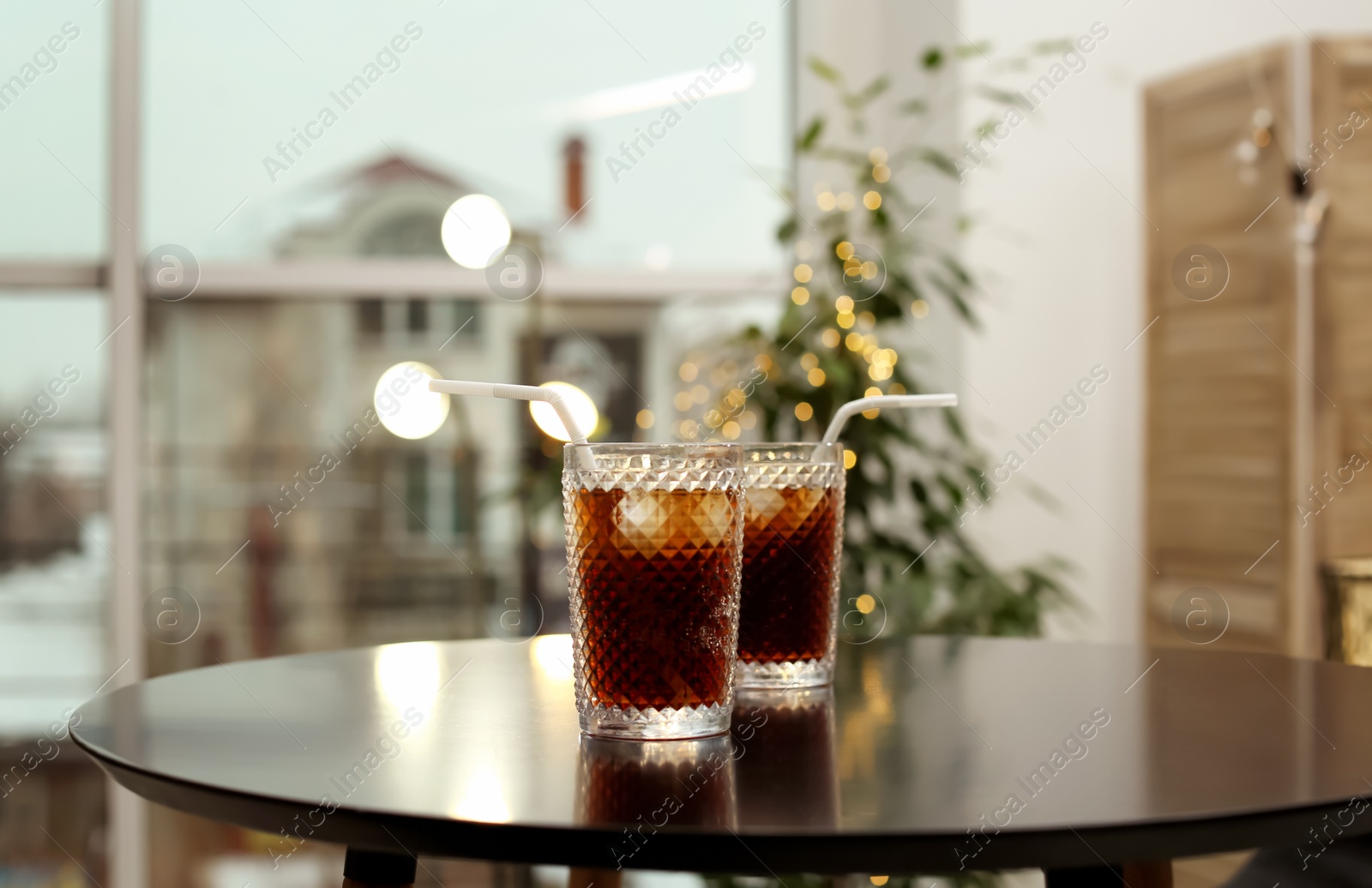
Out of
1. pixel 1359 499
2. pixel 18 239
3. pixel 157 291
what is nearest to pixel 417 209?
pixel 157 291

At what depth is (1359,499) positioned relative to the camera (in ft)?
8.57

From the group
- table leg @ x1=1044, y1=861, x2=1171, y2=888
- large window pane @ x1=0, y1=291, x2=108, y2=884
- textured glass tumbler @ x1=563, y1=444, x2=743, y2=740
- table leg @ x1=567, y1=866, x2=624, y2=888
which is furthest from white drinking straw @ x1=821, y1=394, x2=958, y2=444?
large window pane @ x1=0, y1=291, x2=108, y2=884

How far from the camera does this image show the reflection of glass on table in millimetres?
645

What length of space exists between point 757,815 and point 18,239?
2.72 m

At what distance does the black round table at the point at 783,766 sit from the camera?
0.62m

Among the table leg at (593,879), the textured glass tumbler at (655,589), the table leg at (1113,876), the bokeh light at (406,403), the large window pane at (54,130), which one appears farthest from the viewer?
the bokeh light at (406,403)

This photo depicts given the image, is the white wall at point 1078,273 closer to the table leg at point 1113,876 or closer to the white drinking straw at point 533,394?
the table leg at point 1113,876

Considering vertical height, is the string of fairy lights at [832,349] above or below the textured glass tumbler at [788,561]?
above

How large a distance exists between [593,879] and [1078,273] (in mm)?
2147

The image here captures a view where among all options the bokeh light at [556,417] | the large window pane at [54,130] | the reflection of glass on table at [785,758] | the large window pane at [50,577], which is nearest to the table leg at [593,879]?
the reflection of glass on table at [785,758]

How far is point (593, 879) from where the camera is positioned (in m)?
1.35

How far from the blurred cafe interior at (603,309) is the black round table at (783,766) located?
1.64m

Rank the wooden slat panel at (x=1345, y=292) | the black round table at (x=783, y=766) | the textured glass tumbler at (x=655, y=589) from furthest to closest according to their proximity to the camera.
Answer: the wooden slat panel at (x=1345, y=292), the textured glass tumbler at (x=655, y=589), the black round table at (x=783, y=766)

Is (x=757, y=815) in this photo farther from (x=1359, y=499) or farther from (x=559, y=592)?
(x=559, y=592)
